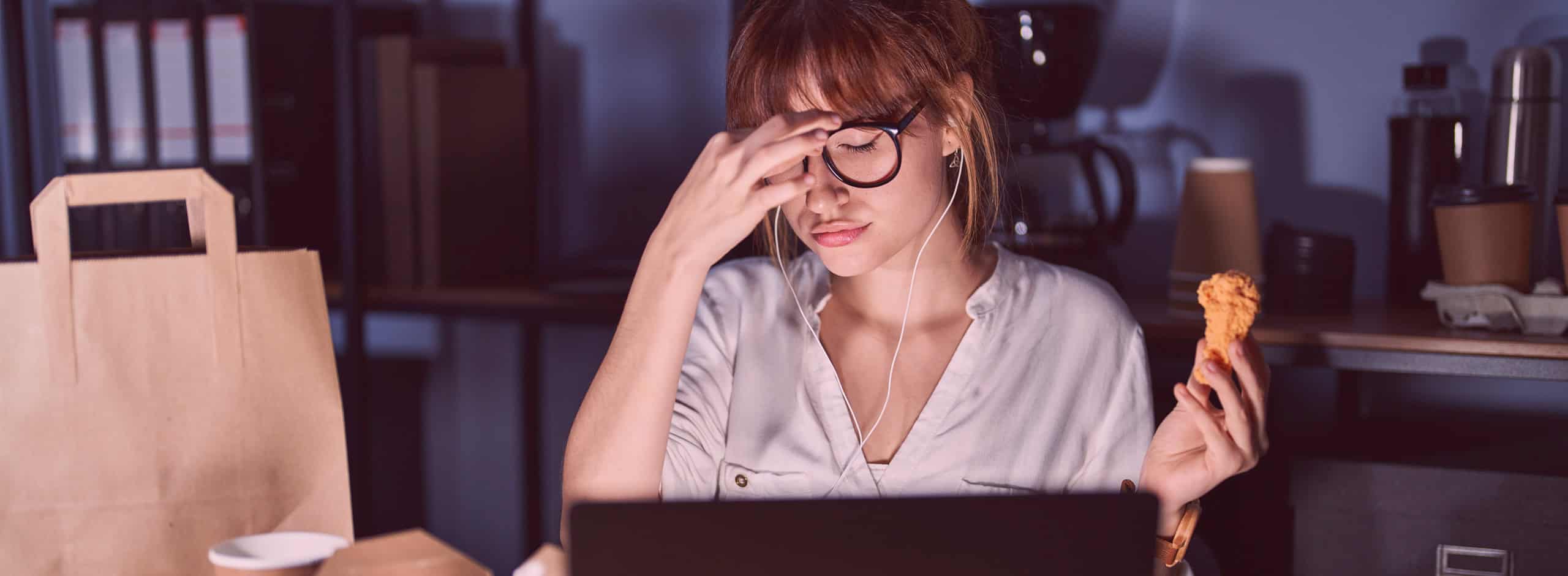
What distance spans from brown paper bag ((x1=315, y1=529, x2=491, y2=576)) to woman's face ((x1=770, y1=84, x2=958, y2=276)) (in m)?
0.48

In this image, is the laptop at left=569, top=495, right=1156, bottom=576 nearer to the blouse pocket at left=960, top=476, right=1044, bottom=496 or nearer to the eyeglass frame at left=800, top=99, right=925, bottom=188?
the eyeglass frame at left=800, top=99, right=925, bottom=188

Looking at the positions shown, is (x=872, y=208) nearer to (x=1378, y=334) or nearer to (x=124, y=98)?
(x=1378, y=334)

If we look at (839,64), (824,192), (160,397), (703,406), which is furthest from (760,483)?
(160,397)

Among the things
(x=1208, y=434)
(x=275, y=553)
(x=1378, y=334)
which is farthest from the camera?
(x=1378, y=334)

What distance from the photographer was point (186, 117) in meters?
1.80

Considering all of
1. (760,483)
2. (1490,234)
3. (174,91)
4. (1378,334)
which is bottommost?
(760,483)

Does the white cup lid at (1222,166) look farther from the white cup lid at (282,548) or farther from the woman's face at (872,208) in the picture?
the white cup lid at (282,548)

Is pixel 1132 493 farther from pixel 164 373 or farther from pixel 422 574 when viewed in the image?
pixel 164 373

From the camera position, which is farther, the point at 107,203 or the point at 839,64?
the point at 839,64

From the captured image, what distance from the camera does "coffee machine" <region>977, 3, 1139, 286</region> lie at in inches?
61.3

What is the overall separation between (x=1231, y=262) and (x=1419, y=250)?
0.89 feet

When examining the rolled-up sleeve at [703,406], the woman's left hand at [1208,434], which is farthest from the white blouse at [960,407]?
the woman's left hand at [1208,434]

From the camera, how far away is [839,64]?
3.51 ft

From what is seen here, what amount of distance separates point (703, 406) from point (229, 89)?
1.08 meters
